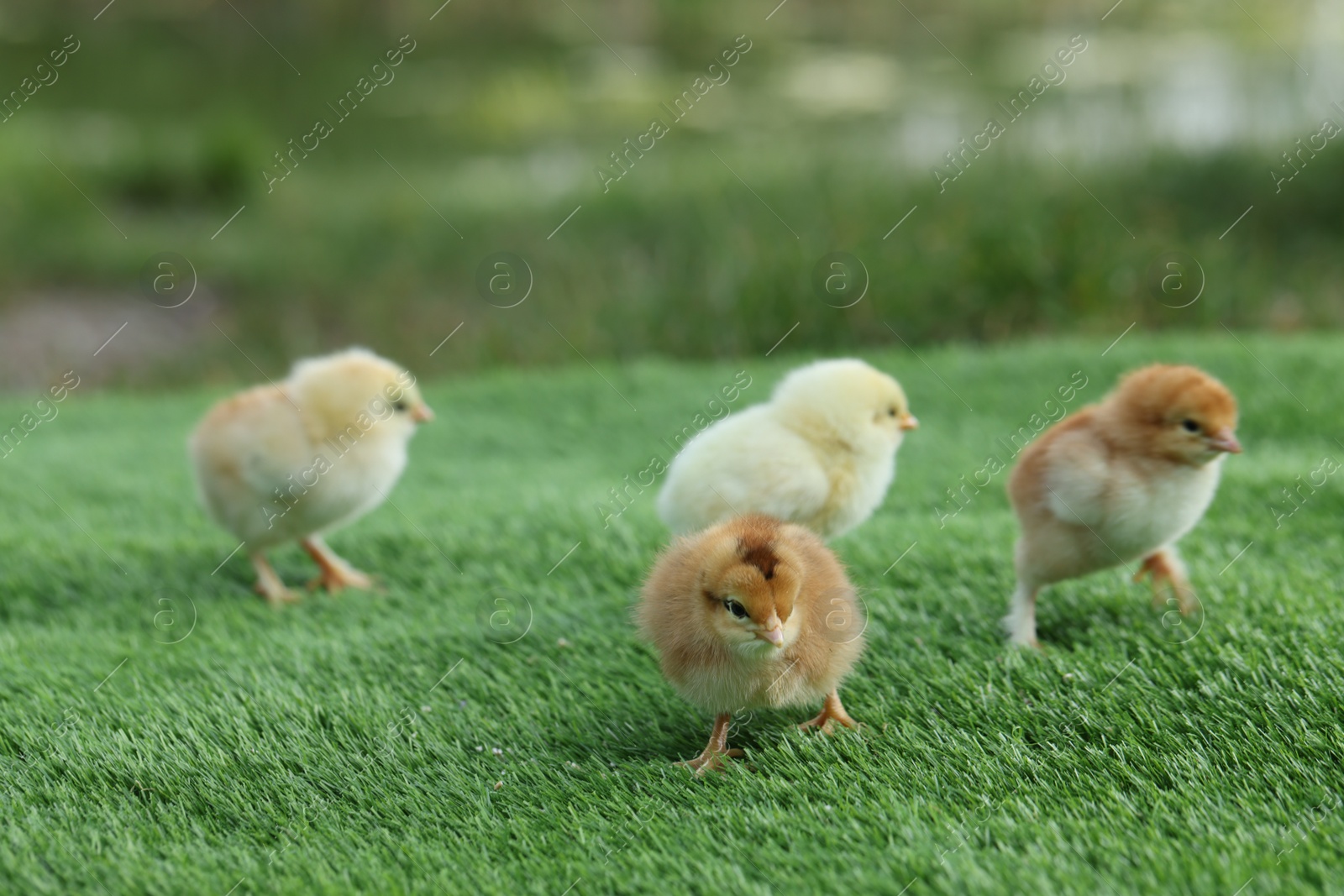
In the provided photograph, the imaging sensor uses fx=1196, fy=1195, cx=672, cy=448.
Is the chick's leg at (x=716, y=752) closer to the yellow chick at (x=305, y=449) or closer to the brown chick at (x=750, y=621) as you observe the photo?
the brown chick at (x=750, y=621)

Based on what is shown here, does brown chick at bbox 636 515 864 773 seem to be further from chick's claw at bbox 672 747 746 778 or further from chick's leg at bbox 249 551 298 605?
chick's leg at bbox 249 551 298 605

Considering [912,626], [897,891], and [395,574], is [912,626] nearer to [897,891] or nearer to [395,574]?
[897,891]

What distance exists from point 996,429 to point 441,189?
9.90 m

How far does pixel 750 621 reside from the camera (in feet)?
7.91

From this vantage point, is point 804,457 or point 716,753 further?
point 804,457

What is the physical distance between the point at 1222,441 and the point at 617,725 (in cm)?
161

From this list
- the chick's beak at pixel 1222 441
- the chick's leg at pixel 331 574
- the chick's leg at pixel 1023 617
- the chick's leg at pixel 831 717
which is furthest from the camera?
the chick's leg at pixel 331 574

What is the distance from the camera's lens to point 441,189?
1396 cm

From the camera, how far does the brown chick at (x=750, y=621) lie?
242 centimetres

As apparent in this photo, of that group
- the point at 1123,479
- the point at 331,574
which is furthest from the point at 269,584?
the point at 1123,479

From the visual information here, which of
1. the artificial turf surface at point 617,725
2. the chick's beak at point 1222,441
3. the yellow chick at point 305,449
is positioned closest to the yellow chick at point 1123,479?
the chick's beak at point 1222,441

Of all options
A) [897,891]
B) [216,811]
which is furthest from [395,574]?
[897,891]

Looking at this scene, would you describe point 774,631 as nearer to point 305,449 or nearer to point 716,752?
point 716,752

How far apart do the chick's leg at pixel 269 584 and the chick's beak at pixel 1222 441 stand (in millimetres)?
2894
